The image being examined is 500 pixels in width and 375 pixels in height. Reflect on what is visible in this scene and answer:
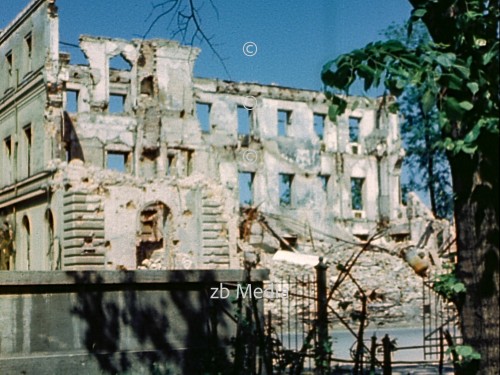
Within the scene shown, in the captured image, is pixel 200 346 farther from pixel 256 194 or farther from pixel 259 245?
pixel 256 194

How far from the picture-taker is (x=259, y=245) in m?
31.7

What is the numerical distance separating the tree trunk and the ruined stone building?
1525 cm

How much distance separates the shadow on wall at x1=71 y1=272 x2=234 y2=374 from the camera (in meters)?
7.91

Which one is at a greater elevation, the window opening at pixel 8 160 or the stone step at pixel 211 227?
the window opening at pixel 8 160

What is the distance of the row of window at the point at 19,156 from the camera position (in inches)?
1091

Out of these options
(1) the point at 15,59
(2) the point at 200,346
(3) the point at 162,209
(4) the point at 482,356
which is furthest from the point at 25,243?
(4) the point at 482,356

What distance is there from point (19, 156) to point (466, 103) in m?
25.7

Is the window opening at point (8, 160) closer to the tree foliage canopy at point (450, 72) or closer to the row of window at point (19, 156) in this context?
the row of window at point (19, 156)

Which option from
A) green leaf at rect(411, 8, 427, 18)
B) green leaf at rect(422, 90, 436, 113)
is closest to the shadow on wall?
green leaf at rect(411, 8, 427, 18)

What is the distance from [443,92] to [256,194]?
31.7 m

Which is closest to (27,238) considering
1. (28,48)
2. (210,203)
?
(210,203)

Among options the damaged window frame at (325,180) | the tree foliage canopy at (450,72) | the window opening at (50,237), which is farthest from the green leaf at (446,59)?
the damaged window frame at (325,180)

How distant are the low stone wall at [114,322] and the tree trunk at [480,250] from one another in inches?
148

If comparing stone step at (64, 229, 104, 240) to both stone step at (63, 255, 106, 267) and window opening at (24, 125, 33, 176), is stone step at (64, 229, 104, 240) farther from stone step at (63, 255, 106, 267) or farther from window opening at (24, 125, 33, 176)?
window opening at (24, 125, 33, 176)
